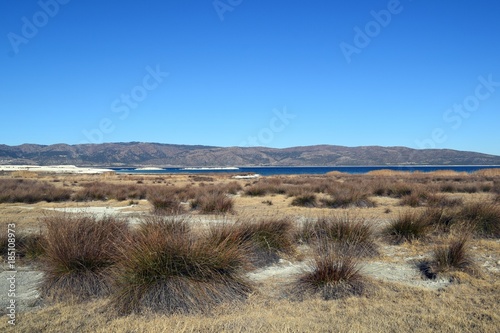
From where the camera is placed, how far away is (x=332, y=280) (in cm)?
650

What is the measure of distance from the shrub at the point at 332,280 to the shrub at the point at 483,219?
552 centimetres

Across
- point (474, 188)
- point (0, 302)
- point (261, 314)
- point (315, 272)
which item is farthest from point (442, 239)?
point (474, 188)

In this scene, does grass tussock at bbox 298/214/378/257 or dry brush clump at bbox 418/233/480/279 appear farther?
grass tussock at bbox 298/214/378/257

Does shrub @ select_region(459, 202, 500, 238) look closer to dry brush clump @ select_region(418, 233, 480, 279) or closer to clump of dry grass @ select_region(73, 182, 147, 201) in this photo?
dry brush clump @ select_region(418, 233, 480, 279)

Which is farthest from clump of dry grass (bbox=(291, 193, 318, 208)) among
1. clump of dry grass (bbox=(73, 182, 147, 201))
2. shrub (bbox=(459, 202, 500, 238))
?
clump of dry grass (bbox=(73, 182, 147, 201))

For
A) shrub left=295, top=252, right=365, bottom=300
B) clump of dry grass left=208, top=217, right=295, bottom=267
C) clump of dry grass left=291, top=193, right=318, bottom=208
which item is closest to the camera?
shrub left=295, top=252, right=365, bottom=300

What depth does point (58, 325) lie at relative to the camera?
5148 mm

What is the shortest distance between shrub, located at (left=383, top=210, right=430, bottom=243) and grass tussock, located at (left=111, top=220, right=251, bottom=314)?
5323mm

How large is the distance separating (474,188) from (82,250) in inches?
1132

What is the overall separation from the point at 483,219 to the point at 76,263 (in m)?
10.4

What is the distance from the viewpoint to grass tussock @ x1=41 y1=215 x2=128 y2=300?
20.8 ft

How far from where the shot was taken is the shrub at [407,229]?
10164 millimetres
